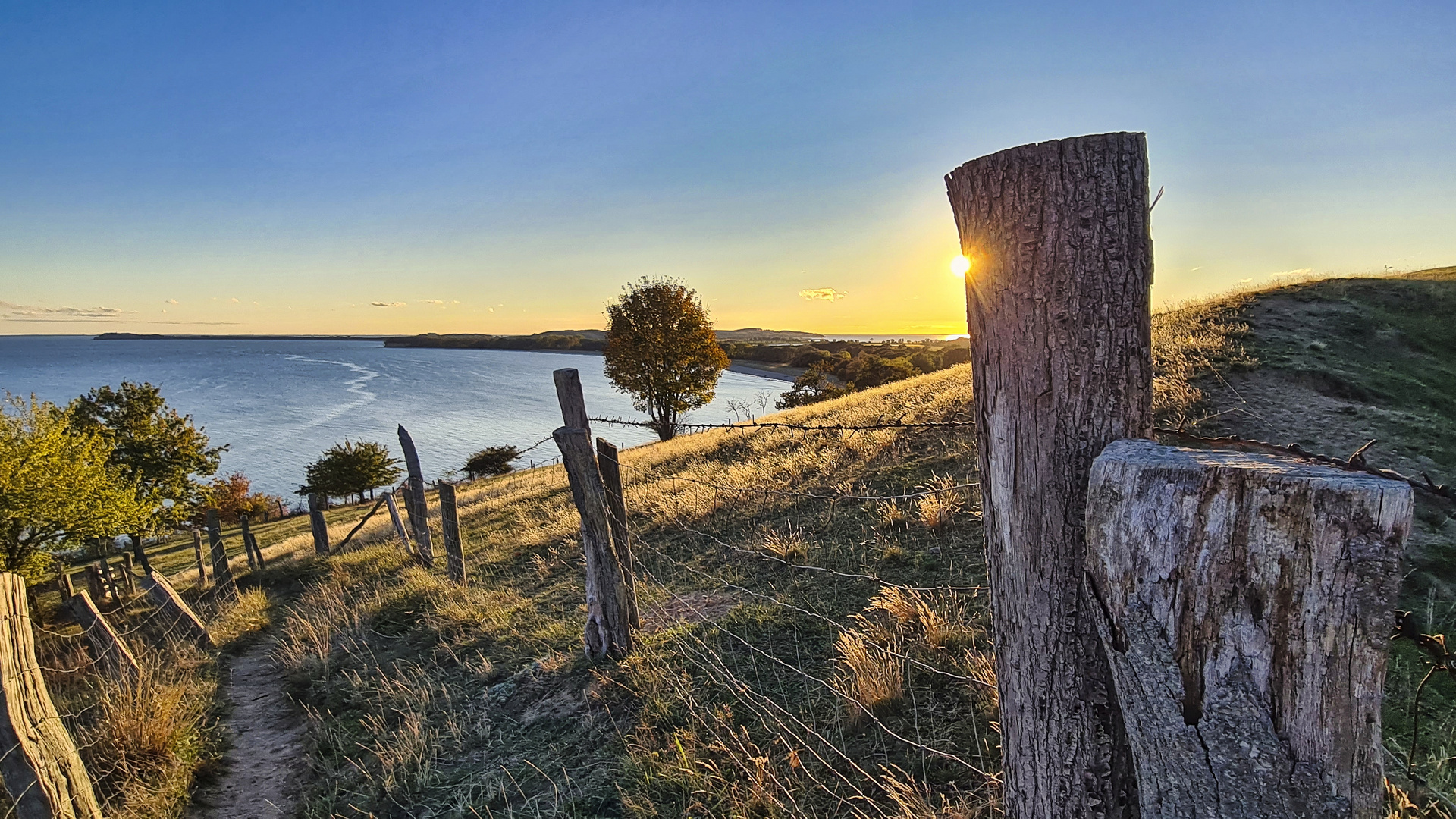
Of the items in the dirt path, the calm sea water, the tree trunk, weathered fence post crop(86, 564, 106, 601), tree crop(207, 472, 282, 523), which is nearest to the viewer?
the tree trunk

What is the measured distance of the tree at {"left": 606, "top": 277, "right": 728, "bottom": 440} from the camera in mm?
34469

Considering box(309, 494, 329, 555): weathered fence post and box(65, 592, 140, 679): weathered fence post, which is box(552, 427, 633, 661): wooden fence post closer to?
box(65, 592, 140, 679): weathered fence post

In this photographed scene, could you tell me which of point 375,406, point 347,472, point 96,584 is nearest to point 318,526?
point 96,584

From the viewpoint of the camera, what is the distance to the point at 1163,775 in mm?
1216

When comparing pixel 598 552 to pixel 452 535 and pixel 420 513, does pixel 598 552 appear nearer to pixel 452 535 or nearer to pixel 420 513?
pixel 452 535

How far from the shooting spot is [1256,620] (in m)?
1.08

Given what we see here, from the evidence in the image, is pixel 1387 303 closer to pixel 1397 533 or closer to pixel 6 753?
pixel 1397 533

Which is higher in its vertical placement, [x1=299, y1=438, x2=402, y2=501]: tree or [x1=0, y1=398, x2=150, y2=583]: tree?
[x1=0, y1=398, x2=150, y2=583]: tree

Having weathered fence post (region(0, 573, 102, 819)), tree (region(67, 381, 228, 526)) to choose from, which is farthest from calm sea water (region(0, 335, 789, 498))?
weathered fence post (region(0, 573, 102, 819))

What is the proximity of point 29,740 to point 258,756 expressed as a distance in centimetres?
179

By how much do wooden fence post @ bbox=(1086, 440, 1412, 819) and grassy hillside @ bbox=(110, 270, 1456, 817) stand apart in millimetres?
1593

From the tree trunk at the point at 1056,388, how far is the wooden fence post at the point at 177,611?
9773mm

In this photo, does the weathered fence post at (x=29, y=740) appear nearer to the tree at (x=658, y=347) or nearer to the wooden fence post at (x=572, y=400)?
the wooden fence post at (x=572, y=400)

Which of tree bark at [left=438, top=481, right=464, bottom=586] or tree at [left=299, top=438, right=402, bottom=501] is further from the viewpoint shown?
tree at [left=299, top=438, right=402, bottom=501]
